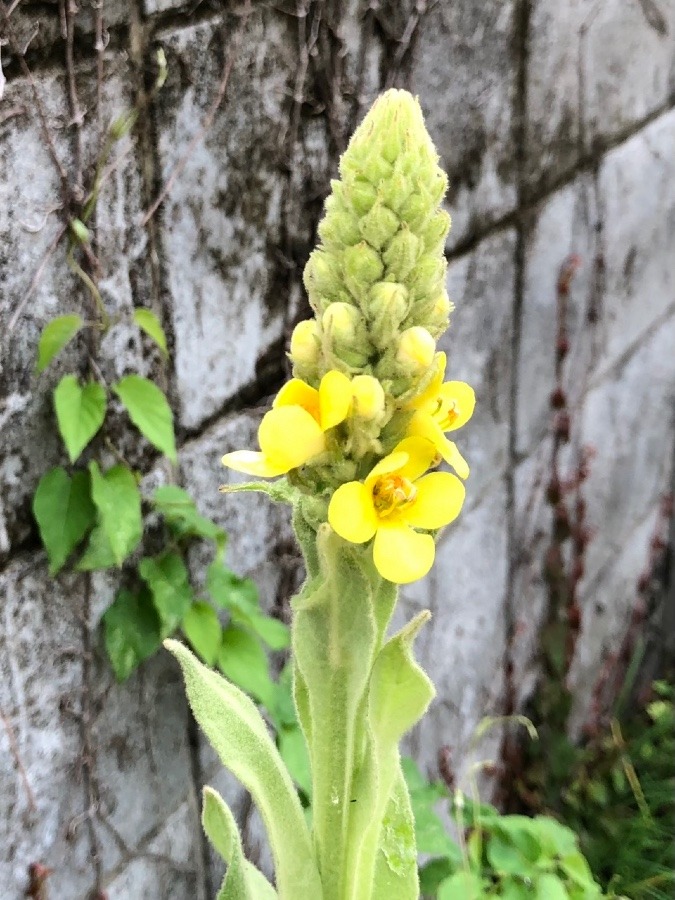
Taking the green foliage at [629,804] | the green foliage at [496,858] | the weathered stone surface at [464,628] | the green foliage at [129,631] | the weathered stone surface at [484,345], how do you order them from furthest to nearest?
the green foliage at [629,804] < the weathered stone surface at [464,628] < the weathered stone surface at [484,345] < the green foliage at [496,858] < the green foliage at [129,631]

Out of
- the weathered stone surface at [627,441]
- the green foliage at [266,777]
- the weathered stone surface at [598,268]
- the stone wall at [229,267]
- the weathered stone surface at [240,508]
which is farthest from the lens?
the weathered stone surface at [627,441]

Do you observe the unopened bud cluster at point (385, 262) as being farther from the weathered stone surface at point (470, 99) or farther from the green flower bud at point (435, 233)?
the weathered stone surface at point (470, 99)

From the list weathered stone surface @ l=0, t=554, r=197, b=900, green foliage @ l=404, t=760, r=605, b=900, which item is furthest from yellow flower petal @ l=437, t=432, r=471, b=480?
green foliage @ l=404, t=760, r=605, b=900

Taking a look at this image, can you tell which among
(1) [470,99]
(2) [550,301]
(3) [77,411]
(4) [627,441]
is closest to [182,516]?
(3) [77,411]

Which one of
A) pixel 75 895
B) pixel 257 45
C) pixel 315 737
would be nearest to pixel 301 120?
pixel 257 45

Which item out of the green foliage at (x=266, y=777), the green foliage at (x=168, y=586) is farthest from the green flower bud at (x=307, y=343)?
the green foliage at (x=168, y=586)

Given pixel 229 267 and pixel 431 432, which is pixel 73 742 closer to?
pixel 229 267

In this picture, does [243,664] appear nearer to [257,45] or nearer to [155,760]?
[155,760]
